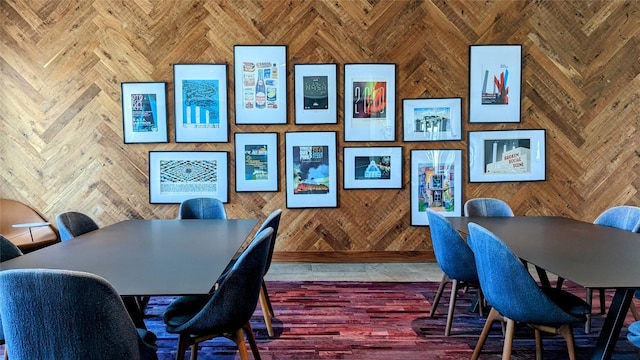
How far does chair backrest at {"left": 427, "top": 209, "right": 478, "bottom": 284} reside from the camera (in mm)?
2531

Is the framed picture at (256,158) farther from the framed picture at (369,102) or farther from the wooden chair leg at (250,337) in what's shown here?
the wooden chair leg at (250,337)

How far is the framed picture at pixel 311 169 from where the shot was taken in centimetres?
453

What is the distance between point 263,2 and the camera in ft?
14.6

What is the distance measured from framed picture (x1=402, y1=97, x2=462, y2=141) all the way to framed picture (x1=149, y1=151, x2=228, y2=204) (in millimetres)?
2220

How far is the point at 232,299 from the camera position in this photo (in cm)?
171

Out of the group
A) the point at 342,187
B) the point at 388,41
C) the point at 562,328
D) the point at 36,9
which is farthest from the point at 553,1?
the point at 36,9

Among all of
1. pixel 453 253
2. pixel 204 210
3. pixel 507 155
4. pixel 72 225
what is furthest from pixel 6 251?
pixel 507 155

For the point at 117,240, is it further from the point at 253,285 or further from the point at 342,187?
the point at 342,187

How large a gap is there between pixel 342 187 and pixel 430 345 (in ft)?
7.49

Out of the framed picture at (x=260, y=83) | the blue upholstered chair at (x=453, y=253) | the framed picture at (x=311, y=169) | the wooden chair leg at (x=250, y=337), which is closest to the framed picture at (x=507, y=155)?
the framed picture at (x=311, y=169)

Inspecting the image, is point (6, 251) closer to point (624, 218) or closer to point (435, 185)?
point (435, 185)

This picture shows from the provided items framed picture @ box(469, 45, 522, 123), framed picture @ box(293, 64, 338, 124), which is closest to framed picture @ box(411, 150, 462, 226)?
framed picture @ box(469, 45, 522, 123)

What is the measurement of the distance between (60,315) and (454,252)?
220 centimetres

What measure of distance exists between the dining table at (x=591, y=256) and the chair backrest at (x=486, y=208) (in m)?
0.63
